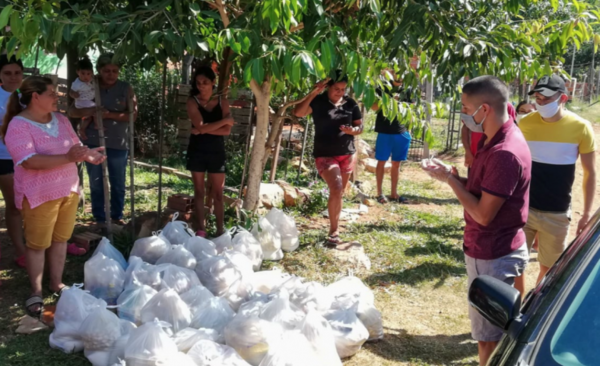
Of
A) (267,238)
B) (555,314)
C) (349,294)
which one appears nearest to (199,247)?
(267,238)

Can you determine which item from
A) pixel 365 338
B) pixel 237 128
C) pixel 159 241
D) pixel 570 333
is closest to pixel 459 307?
pixel 365 338

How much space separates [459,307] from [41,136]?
3.55 metres

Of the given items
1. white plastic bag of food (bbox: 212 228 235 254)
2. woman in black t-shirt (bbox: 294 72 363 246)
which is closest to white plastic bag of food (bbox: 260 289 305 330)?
white plastic bag of food (bbox: 212 228 235 254)

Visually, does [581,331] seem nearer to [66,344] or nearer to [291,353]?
[291,353]

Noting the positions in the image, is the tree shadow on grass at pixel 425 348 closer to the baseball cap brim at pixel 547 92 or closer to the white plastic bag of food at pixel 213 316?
the white plastic bag of food at pixel 213 316

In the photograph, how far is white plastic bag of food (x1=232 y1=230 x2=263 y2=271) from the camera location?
4.94 m

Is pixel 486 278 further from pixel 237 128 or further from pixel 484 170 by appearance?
pixel 237 128

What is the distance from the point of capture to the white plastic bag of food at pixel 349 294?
13.6 ft

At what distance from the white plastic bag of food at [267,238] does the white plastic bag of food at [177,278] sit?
4.00 feet

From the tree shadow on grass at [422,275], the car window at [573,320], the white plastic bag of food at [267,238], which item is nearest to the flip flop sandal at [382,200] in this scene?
the tree shadow on grass at [422,275]

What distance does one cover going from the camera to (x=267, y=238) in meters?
5.39

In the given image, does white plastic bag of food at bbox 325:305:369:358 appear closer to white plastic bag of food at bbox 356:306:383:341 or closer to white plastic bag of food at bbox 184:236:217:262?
white plastic bag of food at bbox 356:306:383:341

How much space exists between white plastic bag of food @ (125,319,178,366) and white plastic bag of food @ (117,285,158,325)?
557mm

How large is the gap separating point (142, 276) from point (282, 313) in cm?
117
